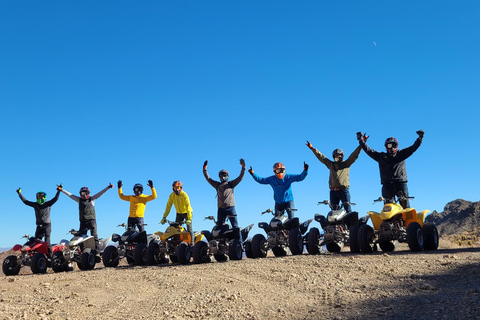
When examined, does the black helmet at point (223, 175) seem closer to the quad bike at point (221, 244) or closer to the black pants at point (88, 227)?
the quad bike at point (221, 244)

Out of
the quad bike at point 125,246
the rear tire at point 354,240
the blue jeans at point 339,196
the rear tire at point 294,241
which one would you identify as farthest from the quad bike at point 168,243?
the rear tire at point 354,240

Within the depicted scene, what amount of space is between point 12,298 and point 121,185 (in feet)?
28.4

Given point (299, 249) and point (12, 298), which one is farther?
point (299, 249)

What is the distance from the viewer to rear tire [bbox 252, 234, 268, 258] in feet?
49.4

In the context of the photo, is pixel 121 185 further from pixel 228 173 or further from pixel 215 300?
pixel 215 300

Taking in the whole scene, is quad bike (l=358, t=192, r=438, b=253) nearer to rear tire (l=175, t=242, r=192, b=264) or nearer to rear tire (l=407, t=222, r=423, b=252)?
rear tire (l=407, t=222, r=423, b=252)

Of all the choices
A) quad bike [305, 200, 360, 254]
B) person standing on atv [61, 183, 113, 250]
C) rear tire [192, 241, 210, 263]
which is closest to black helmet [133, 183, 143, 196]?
person standing on atv [61, 183, 113, 250]

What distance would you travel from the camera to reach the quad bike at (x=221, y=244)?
14.9 metres

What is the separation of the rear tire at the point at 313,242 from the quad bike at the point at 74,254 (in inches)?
304

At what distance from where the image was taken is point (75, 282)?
12.4 metres

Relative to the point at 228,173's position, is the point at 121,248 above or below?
below

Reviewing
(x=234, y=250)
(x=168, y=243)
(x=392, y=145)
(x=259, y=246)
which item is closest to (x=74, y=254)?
(x=168, y=243)

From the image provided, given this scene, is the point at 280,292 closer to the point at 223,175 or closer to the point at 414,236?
the point at 414,236

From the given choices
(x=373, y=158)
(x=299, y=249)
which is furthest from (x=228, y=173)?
(x=373, y=158)
